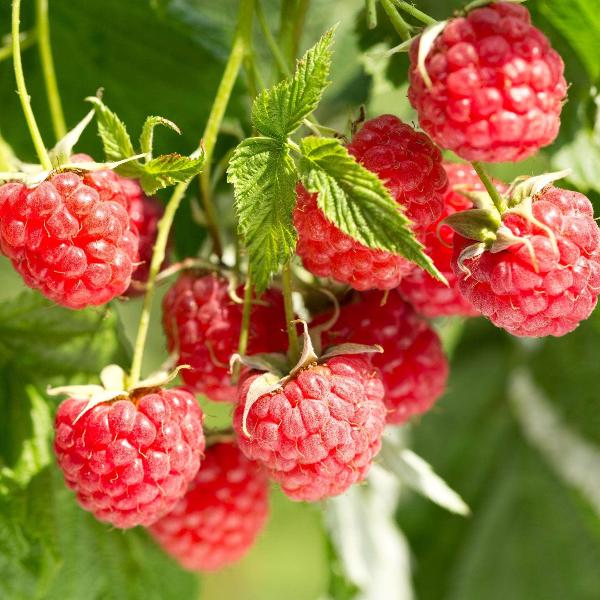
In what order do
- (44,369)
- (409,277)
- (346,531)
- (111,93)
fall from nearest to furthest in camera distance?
(409,277)
(44,369)
(111,93)
(346,531)

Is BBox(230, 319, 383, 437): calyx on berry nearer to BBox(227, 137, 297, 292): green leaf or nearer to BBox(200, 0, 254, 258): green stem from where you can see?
BBox(227, 137, 297, 292): green leaf

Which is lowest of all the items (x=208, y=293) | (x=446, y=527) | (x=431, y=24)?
(x=446, y=527)

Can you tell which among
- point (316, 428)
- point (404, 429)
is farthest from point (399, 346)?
point (404, 429)

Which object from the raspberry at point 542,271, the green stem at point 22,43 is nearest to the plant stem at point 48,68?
the green stem at point 22,43

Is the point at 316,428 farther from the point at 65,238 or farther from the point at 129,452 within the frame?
the point at 65,238

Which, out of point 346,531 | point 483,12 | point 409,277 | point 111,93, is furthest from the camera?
point 346,531

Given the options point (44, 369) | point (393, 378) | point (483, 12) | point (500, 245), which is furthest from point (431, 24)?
point (44, 369)

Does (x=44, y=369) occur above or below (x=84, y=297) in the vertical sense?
below

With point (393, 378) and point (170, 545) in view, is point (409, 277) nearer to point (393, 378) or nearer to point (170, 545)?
point (393, 378)
